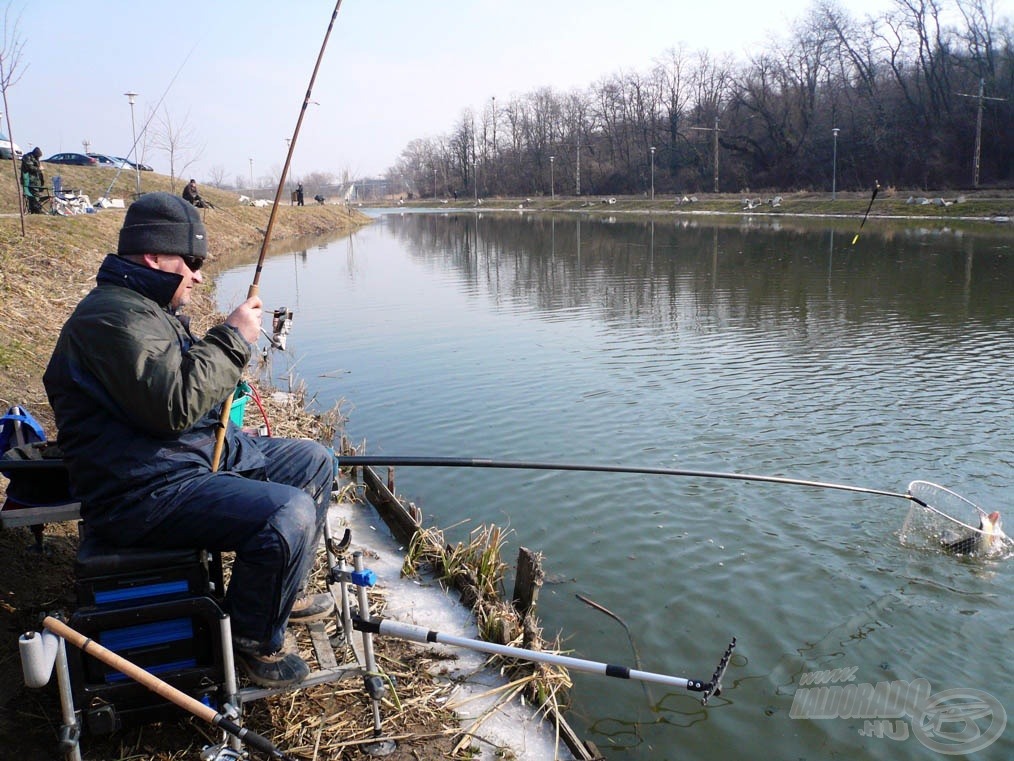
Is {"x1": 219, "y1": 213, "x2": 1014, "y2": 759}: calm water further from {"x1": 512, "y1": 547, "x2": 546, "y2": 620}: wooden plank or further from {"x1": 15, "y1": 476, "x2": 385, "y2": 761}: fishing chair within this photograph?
{"x1": 15, "y1": 476, "x2": 385, "y2": 761}: fishing chair

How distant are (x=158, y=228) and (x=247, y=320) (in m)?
0.49

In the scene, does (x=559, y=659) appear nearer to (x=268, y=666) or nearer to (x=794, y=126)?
(x=268, y=666)

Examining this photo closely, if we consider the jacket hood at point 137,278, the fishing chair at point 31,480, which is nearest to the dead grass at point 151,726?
the fishing chair at point 31,480

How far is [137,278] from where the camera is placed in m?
3.26

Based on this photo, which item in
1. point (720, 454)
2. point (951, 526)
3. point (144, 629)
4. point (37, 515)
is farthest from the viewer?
point (720, 454)

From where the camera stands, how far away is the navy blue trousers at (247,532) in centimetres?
317

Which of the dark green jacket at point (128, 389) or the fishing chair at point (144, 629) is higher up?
the dark green jacket at point (128, 389)

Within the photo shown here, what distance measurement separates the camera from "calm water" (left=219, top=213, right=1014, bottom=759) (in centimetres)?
527

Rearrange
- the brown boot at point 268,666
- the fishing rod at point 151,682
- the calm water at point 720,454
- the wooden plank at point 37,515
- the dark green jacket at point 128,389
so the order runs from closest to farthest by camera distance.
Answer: the fishing rod at point 151,682 → the dark green jacket at point 128,389 → the brown boot at point 268,666 → the wooden plank at point 37,515 → the calm water at point 720,454

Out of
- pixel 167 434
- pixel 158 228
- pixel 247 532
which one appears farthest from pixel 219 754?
pixel 158 228

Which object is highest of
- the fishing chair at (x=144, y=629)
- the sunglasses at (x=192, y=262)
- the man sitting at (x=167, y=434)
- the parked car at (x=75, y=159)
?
the parked car at (x=75, y=159)

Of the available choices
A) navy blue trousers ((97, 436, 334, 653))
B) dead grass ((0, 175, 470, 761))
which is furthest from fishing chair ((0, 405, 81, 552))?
navy blue trousers ((97, 436, 334, 653))

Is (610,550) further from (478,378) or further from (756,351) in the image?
(756,351)

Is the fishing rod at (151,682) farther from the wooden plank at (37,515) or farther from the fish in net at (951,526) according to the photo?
the fish in net at (951,526)
